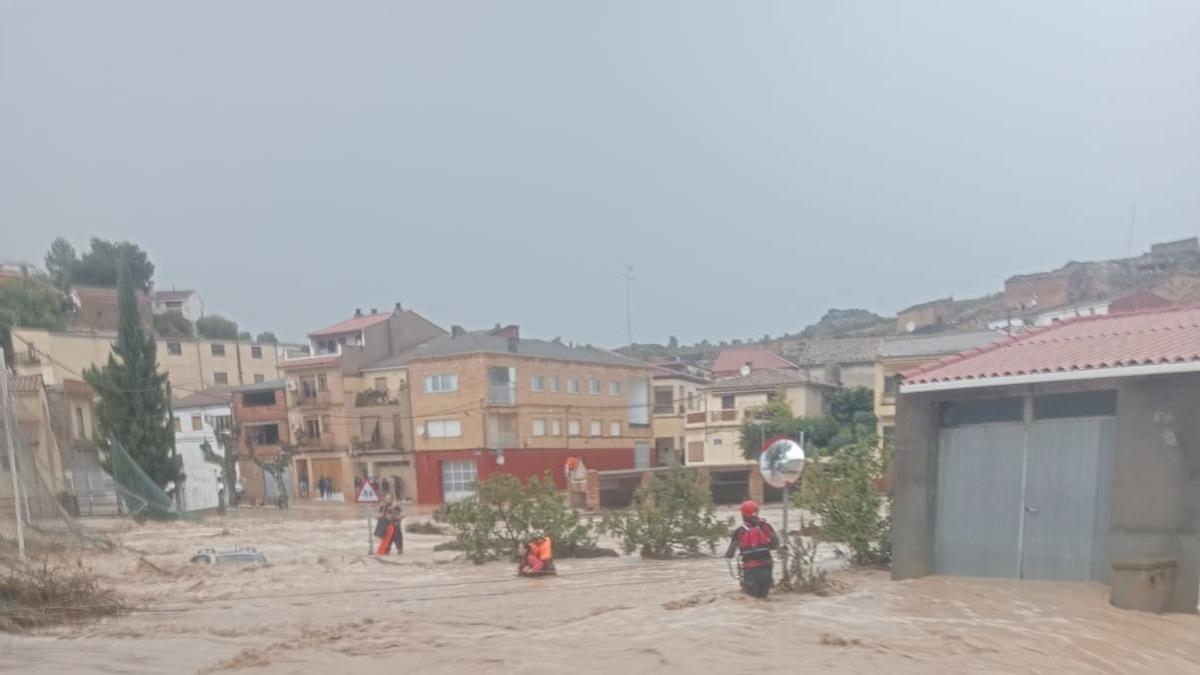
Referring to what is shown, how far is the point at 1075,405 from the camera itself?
10047 mm

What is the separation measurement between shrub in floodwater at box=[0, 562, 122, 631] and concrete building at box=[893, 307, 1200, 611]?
11436 millimetres

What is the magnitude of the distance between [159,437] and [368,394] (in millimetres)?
12451

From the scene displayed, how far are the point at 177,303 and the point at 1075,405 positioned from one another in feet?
265

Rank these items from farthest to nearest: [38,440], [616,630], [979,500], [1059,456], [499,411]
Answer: [499,411] < [38,440] < [979,500] < [1059,456] < [616,630]

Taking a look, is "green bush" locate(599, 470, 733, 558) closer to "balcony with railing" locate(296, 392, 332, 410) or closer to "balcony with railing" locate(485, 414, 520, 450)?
"balcony with railing" locate(485, 414, 520, 450)

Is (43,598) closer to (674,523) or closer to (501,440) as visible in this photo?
(674,523)

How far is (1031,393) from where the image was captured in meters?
10.4

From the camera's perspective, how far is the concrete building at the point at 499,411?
45.4 meters

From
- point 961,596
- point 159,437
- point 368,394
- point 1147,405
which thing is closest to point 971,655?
point 961,596

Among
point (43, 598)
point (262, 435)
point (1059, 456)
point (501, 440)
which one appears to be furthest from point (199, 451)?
point (1059, 456)

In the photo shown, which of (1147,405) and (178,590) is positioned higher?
(1147,405)

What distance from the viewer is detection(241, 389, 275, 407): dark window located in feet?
175

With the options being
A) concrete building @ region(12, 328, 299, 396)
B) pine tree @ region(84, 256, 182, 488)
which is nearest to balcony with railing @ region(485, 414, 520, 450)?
pine tree @ region(84, 256, 182, 488)

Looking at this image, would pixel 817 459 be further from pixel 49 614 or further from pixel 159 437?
pixel 159 437
